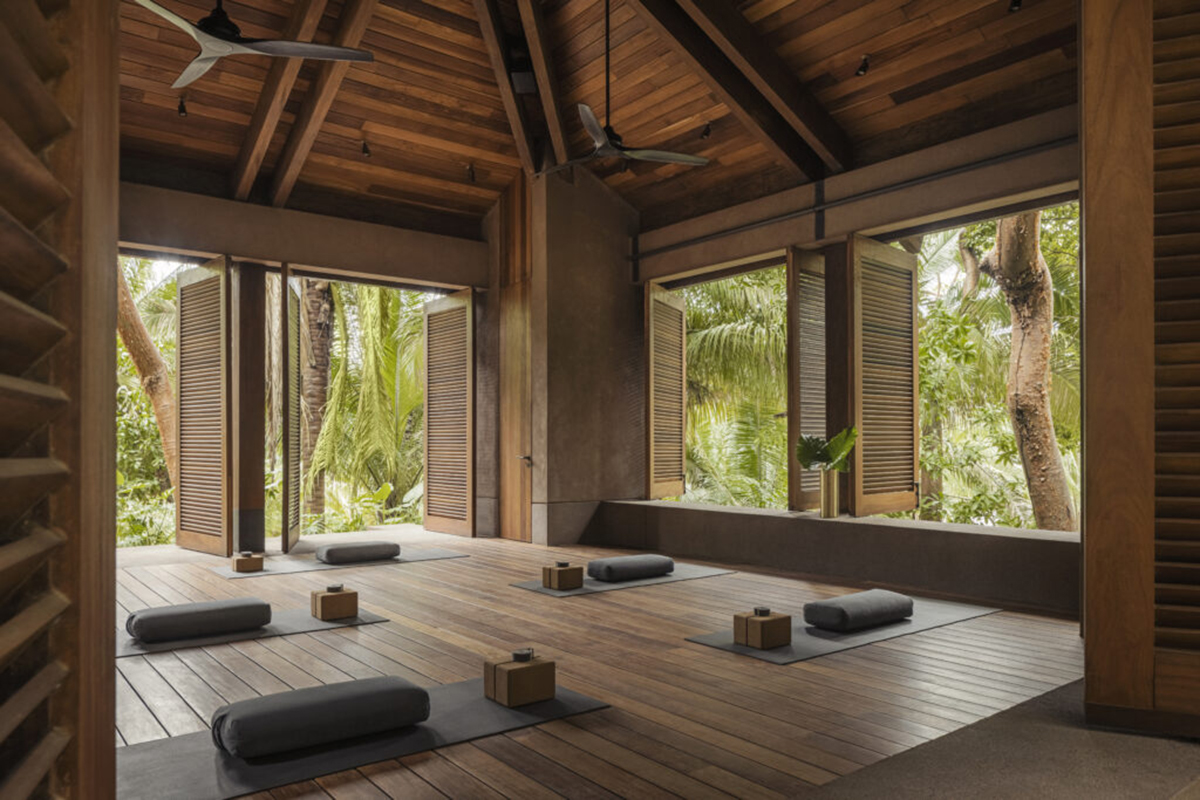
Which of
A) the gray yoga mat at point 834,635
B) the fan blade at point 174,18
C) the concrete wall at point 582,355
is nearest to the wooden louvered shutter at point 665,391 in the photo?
the concrete wall at point 582,355

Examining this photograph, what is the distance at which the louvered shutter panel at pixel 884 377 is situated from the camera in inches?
224

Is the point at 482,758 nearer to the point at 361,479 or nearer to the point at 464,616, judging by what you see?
the point at 464,616

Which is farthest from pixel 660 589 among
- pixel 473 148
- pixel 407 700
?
pixel 473 148

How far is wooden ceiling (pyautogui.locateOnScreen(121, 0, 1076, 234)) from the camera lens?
5102 mm

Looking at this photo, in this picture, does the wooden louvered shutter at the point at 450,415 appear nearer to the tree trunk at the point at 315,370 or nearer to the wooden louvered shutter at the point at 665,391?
the wooden louvered shutter at the point at 665,391

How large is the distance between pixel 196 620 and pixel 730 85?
15.2 ft

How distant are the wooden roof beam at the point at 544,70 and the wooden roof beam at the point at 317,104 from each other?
3.70 ft

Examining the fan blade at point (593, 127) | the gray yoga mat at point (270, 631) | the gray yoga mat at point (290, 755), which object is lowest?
the gray yoga mat at point (270, 631)

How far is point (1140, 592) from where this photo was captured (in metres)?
2.55

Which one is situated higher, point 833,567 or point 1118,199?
point 1118,199

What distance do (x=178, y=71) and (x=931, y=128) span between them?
5.07m

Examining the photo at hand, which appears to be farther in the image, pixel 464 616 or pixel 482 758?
pixel 464 616

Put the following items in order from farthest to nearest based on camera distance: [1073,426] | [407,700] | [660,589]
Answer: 1. [1073,426]
2. [660,589]
3. [407,700]

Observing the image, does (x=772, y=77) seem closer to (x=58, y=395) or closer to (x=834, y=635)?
(x=834, y=635)
